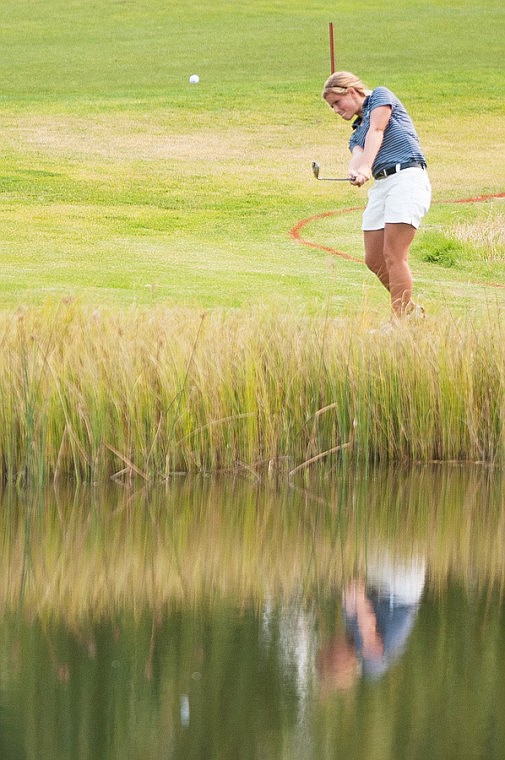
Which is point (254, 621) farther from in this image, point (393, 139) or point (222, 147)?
point (222, 147)

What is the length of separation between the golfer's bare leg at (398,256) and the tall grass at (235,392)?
869mm

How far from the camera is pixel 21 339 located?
690cm

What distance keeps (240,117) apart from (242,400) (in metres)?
18.1

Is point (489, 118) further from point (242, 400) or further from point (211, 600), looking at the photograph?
point (211, 600)

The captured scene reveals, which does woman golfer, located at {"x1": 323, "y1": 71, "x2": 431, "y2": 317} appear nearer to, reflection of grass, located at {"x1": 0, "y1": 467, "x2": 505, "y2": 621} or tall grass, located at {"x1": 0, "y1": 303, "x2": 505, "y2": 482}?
tall grass, located at {"x1": 0, "y1": 303, "x2": 505, "y2": 482}

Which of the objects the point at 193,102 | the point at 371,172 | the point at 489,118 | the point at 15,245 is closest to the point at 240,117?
the point at 193,102

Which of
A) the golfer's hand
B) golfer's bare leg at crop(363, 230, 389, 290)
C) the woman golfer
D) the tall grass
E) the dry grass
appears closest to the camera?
the tall grass

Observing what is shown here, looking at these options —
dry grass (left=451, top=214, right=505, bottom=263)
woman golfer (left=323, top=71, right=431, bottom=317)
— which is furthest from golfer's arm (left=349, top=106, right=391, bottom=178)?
dry grass (left=451, top=214, right=505, bottom=263)

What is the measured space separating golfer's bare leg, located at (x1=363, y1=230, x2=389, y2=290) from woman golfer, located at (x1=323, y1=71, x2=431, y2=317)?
0.43 ft

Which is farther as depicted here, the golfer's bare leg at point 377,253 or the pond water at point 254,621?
the golfer's bare leg at point 377,253

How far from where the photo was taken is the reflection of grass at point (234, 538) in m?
5.13

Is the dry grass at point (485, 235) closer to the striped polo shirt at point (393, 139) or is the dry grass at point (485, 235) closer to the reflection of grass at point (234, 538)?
the striped polo shirt at point (393, 139)

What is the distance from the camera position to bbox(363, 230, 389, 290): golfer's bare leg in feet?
28.8

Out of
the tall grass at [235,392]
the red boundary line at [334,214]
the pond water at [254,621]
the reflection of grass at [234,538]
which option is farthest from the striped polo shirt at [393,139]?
the red boundary line at [334,214]
